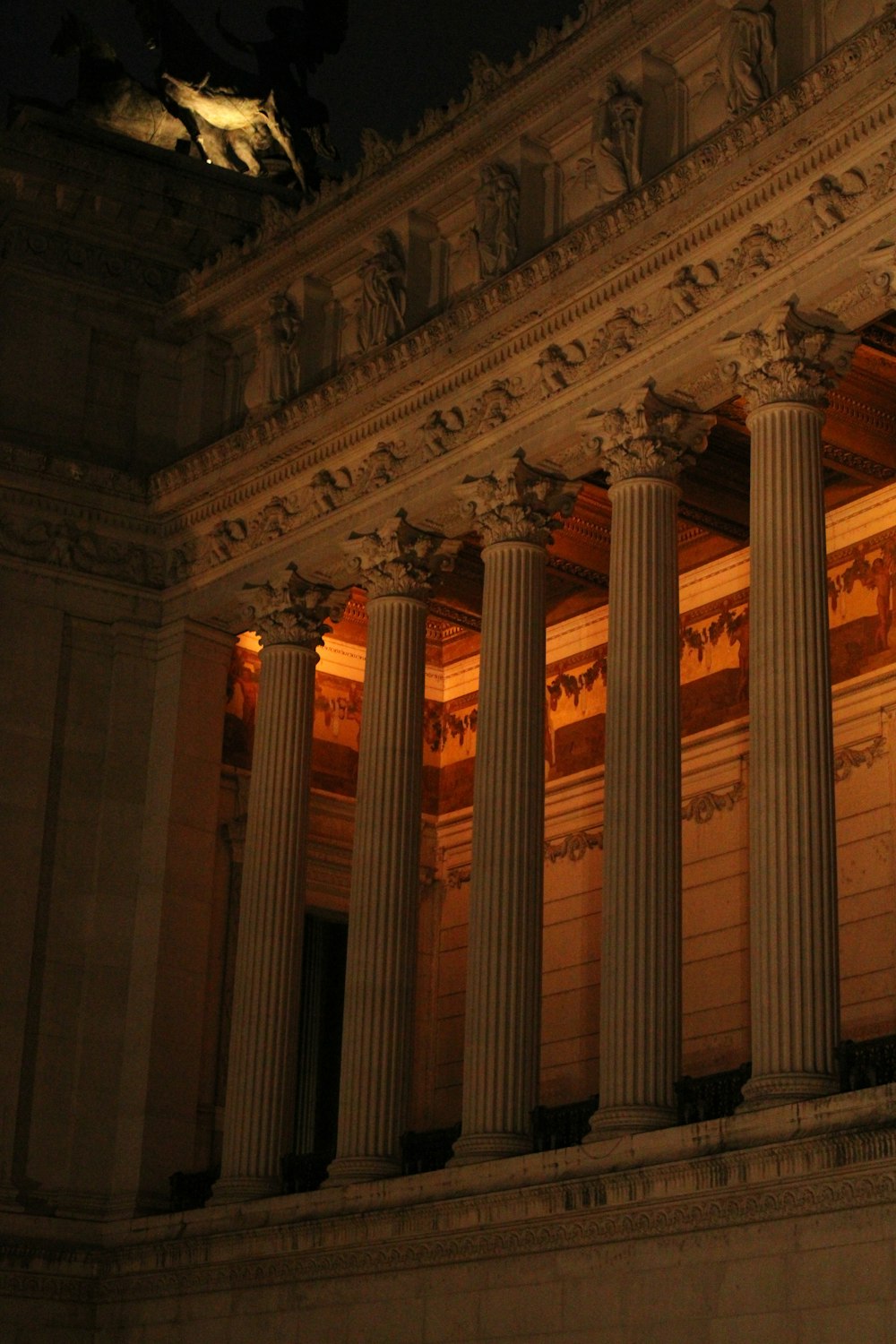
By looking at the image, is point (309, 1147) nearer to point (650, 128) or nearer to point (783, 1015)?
point (783, 1015)

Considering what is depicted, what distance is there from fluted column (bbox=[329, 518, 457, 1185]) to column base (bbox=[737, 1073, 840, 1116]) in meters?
6.23

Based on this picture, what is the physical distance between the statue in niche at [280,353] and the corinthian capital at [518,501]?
4.82 m

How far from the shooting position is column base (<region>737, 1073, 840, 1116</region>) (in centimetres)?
2017

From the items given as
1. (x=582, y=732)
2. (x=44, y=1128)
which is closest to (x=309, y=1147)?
(x=44, y=1128)

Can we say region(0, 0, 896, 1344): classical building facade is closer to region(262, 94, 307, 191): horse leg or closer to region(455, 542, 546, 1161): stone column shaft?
region(455, 542, 546, 1161): stone column shaft

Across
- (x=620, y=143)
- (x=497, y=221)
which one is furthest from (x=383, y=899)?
(x=620, y=143)

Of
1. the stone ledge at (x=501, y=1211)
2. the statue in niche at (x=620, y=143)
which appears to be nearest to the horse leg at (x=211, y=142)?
the statue in niche at (x=620, y=143)

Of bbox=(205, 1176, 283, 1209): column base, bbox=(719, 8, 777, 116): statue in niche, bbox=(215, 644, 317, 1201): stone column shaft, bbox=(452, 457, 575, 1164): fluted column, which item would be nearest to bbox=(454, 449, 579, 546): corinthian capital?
bbox=(452, 457, 575, 1164): fluted column

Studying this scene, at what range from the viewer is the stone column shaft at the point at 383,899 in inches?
1009

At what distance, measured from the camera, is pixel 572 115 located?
1064 inches

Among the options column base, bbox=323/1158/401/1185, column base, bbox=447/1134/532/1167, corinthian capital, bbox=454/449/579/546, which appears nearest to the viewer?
column base, bbox=447/1134/532/1167

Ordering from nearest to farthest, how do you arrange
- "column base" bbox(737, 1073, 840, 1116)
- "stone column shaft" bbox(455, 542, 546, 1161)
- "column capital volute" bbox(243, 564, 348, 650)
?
"column base" bbox(737, 1073, 840, 1116) → "stone column shaft" bbox(455, 542, 546, 1161) → "column capital volute" bbox(243, 564, 348, 650)

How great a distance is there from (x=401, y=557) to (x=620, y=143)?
18.7 ft

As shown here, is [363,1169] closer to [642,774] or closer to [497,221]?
[642,774]
